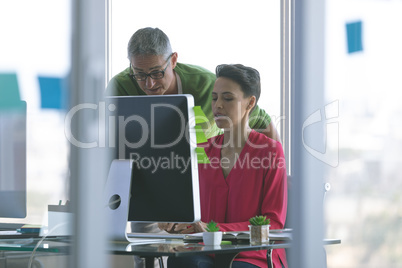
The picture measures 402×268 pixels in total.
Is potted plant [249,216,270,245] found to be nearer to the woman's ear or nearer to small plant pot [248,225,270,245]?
small plant pot [248,225,270,245]

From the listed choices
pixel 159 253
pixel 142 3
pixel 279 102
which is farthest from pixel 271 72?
pixel 159 253

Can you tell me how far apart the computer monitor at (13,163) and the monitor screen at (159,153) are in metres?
0.31

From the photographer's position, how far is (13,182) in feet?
5.91

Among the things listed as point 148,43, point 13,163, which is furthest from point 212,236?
point 148,43

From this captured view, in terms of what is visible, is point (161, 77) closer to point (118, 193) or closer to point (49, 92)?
point (118, 193)

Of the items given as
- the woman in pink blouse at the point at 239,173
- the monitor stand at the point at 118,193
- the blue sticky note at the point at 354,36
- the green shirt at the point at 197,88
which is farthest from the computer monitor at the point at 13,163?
the blue sticky note at the point at 354,36

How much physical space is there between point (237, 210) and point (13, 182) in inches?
32.9

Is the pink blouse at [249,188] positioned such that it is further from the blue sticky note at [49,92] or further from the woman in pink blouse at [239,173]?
the blue sticky note at [49,92]

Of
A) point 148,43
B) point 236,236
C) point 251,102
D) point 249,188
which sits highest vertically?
point 148,43

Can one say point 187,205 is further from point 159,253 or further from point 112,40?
point 112,40

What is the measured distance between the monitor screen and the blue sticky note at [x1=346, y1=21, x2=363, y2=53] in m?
0.60

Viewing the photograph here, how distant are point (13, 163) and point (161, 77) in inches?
32.1

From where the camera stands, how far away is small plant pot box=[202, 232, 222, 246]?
171cm

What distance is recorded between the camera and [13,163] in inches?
69.1
